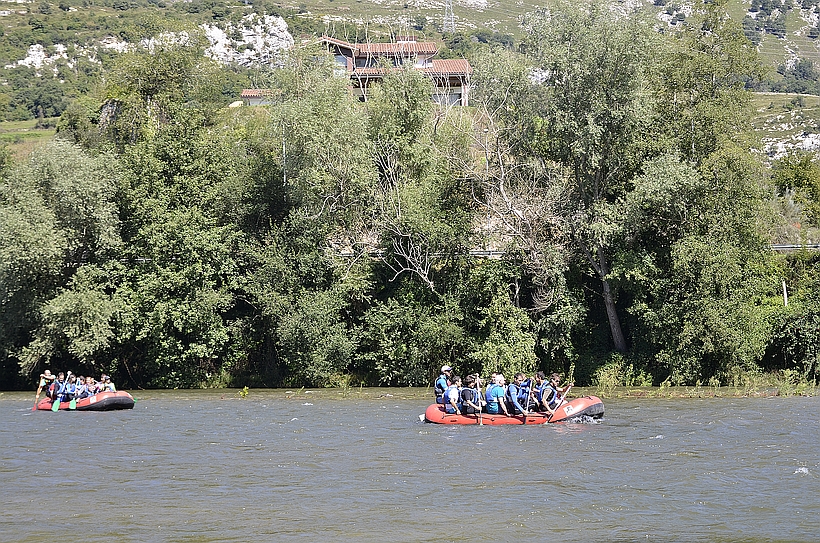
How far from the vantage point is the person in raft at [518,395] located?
26484mm

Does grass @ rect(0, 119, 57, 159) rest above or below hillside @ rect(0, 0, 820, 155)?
below

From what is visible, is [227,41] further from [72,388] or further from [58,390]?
[58,390]

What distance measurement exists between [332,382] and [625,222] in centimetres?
1313

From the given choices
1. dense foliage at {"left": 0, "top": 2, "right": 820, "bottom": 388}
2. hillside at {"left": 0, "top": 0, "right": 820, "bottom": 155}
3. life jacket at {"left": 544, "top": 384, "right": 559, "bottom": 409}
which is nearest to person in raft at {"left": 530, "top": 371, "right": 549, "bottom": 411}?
life jacket at {"left": 544, "top": 384, "right": 559, "bottom": 409}

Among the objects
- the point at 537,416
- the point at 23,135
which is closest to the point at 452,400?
the point at 537,416

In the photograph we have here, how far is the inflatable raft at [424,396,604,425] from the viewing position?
26.2 m

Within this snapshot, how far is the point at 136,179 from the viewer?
38781mm

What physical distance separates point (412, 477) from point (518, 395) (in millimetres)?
8039

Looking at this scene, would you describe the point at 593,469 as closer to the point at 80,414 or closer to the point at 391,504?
the point at 391,504

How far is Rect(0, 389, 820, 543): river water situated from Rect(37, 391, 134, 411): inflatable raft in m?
1.67

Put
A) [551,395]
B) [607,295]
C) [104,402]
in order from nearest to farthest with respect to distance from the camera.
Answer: [551,395] → [104,402] → [607,295]

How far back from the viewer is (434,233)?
3653cm

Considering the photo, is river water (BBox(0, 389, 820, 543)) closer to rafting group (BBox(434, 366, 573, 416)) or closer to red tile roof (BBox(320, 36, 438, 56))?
→ rafting group (BBox(434, 366, 573, 416))

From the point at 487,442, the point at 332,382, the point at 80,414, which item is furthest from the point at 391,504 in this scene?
the point at 332,382
